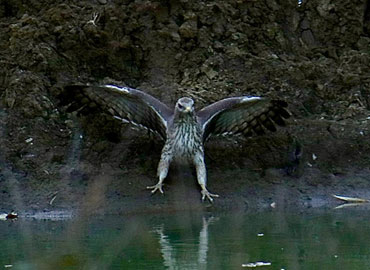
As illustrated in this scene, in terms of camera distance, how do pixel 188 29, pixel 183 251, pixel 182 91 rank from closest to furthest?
pixel 183 251 < pixel 182 91 < pixel 188 29

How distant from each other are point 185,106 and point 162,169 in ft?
2.25

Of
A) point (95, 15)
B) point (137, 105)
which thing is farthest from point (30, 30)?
point (137, 105)

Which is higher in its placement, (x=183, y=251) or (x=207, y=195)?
(x=207, y=195)

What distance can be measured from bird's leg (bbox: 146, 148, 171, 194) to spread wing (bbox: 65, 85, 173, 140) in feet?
1.14

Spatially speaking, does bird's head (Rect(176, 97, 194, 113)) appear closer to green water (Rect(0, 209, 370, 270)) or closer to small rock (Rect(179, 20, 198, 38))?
green water (Rect(0, 209, 370, 270))

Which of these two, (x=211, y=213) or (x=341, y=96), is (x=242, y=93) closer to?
(x=341, y=96)

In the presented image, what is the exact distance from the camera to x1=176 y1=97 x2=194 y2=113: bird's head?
429 inches

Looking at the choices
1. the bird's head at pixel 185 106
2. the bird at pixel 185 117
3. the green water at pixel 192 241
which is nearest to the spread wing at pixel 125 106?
the bird at pixel 185 117

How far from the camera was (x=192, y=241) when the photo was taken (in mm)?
8539

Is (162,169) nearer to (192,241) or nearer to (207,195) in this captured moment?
(207,195)

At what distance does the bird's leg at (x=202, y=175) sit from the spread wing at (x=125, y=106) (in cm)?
50

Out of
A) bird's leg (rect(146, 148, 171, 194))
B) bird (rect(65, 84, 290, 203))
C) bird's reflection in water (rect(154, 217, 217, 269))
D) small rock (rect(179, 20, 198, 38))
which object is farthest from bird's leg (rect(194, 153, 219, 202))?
small rock (rect(179, 20, 198, 38))

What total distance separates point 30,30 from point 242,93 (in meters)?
2.54

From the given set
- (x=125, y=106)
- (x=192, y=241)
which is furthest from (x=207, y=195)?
(x=192, y=241)
